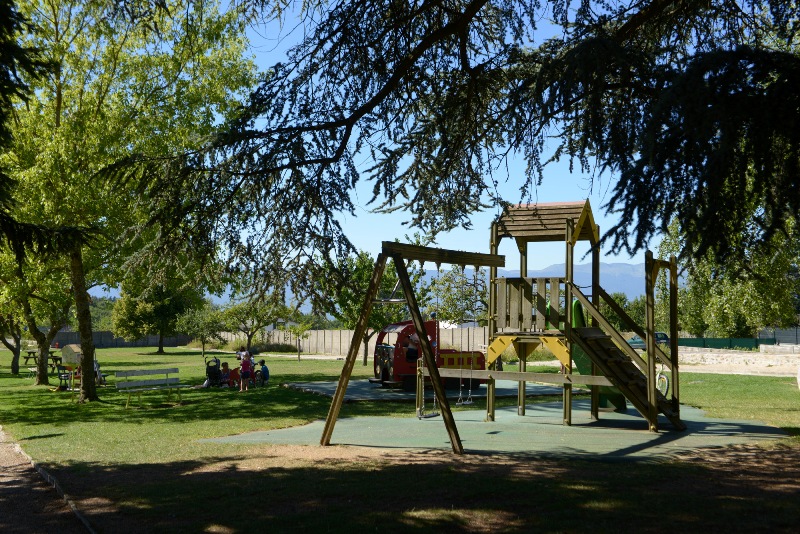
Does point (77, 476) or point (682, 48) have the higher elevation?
point (682, 48)

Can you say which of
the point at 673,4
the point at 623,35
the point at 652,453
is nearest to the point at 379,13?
the point at 623,35

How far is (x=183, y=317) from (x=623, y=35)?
5675 cm

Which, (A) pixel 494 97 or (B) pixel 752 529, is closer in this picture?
→ (B) pixel 752 529

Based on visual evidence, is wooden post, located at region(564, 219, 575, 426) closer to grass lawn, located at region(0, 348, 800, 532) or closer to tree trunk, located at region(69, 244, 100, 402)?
grass lawn, located at region(0, 348, 800, 532)

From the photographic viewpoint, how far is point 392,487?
7562 mm

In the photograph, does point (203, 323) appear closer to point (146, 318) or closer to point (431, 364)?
point (146, 318)

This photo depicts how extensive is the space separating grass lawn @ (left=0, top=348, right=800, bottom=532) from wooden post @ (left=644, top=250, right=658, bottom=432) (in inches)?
77.8

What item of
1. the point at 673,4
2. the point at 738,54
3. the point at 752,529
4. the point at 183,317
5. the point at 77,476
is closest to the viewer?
the point at 752,529

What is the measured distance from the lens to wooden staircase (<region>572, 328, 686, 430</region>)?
477 inches

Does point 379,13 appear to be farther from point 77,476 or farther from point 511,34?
point 77,476

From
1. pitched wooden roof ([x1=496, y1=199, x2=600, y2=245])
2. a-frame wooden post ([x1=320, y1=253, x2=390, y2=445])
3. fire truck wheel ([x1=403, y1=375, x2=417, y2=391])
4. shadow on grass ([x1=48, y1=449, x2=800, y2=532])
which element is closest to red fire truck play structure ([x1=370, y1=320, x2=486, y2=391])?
fire truck wheel ([x1=403, y1=375, x2=417, y2=391])

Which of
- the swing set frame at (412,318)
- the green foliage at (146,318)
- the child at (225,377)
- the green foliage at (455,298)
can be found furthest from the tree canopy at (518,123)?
the green foliage at (146,318)

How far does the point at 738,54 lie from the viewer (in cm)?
618

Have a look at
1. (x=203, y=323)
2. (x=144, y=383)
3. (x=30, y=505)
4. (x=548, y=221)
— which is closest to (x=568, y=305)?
(x=548, y=221)
